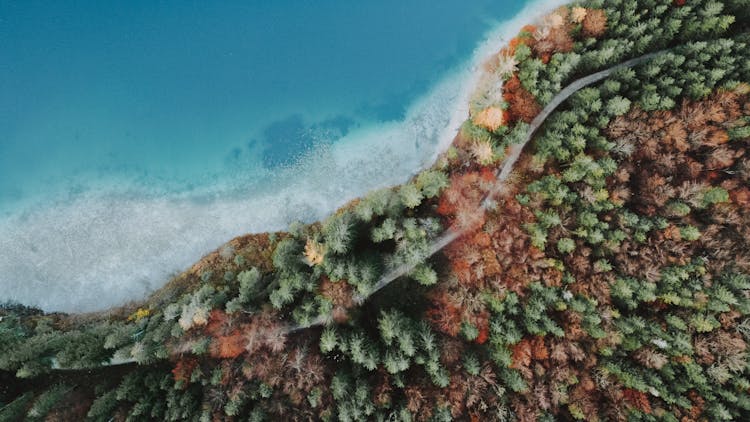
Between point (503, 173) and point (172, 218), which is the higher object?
point (172, 218)

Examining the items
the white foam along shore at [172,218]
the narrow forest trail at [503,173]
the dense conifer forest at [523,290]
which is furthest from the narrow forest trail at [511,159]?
the white foam along shore at [172,218]

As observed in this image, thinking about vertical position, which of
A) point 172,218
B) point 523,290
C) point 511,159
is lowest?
point 523,290

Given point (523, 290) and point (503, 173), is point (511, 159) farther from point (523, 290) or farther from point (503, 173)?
point (523, 290)

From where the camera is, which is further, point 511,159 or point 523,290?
point 511,159

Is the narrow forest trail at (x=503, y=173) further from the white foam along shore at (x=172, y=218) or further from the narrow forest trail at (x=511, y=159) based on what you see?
the white foam along shore at (x=172, y=218)

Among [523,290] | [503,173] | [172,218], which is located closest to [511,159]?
[503,173]

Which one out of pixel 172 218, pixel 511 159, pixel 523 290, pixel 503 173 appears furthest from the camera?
pixel 172 218

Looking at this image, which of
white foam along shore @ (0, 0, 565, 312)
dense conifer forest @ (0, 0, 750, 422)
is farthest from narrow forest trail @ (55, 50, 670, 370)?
white foam along shore @ (0, 0, 565, 312)
